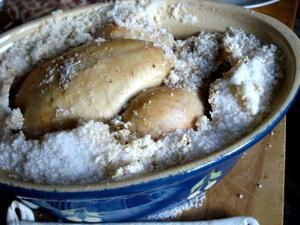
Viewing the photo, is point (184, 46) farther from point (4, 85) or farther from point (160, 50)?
point (4, 85)

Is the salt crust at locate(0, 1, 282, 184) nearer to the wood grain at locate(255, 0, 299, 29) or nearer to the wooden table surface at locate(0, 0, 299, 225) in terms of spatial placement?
the wooden table surface at locate(0, 0, 299, 225)

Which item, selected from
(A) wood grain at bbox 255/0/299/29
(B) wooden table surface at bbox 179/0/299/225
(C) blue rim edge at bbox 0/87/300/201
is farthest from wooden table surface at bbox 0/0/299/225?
(A) wood grain at bbox 255/0/299/29

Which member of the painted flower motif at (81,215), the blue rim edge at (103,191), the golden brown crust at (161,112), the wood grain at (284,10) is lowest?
the painted flower motif at (81,215)

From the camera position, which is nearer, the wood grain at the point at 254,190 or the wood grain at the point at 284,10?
the wood grain at the point at 254,190

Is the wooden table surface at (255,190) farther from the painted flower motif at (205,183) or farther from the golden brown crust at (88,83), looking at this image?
the golden brown crust at (88,83)

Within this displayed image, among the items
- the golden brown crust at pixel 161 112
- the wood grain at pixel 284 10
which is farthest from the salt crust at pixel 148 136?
the wood grain at pixel 284 10
